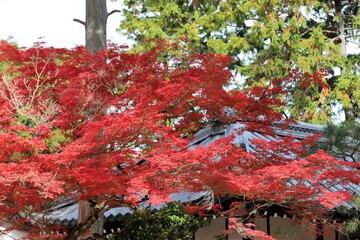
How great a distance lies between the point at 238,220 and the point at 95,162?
2490 millimetres

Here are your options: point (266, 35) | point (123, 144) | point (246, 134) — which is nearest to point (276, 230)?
point (246, 134)

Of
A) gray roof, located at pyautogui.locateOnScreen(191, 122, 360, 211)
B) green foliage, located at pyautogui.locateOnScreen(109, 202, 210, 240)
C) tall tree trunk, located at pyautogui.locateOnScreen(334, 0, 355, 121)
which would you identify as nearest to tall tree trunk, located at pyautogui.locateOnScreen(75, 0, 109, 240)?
green foliage, located at pyautogui.locateOnScreen(109, 202, 210, 240)

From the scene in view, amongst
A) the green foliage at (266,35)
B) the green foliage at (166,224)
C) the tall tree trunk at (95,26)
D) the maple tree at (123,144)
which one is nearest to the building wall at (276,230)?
the green foliage at (166,224)

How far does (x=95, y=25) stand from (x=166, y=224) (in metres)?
3.48

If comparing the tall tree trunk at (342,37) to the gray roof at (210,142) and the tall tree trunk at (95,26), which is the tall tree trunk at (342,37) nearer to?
the gray roof at (210,142)

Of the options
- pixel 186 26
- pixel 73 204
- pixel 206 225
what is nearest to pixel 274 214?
pixel 206 225

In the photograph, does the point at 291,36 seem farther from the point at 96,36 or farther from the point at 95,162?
the point at 95,162

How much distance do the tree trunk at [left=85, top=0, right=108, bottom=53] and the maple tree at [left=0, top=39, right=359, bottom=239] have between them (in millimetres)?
1242

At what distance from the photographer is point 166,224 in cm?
895

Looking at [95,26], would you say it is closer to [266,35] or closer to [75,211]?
[75,211]

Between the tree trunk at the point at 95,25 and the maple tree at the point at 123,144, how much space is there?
1.24m

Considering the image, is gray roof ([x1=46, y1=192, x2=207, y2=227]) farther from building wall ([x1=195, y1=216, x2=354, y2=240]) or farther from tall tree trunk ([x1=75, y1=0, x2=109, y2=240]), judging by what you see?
tall tree trunk ([x1=75, y1=0, x2=109, y2=240])

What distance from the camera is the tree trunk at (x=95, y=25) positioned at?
936cm

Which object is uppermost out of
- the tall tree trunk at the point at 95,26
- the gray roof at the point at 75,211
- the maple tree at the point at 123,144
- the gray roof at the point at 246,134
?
the tall tree trunk at the point at 95,26
